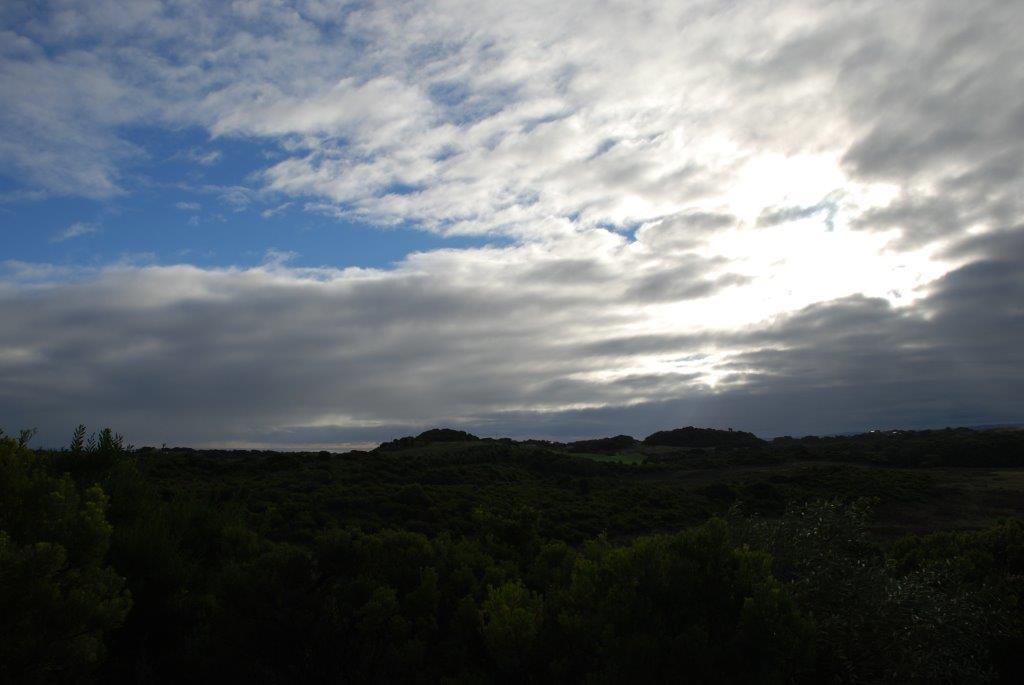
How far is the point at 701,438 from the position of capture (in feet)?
262

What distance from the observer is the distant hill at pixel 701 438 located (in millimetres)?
77312

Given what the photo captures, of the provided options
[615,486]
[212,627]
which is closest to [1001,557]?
[212,627]

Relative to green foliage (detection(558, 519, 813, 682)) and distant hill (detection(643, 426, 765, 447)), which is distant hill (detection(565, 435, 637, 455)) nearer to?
distant hill (detection(643, 426, 765, 447))

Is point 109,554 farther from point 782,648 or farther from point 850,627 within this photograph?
point 850,627

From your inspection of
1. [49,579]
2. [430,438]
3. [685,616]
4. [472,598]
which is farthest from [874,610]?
[430,438]

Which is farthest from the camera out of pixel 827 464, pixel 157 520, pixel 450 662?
pixel 827 464

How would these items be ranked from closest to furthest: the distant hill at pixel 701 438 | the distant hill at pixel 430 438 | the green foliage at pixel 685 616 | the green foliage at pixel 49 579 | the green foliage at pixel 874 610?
the green foliage at pixel 49 579, the green foliage at pixel 685 616, the green foliage at pixel 874 610, the distant hill at pixel 430 438, the distant hill at pixel 701 438

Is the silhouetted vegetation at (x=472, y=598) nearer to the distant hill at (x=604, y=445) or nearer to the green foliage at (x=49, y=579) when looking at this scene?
the green foliage at (x=49, y=579)

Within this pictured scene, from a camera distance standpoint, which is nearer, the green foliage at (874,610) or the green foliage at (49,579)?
the green foliage at (49,579)

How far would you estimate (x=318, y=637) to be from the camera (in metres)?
7.54

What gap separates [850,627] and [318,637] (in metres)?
5.81

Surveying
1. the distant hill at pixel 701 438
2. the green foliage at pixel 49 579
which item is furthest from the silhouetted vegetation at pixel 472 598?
the distant hill at pixel 701 438

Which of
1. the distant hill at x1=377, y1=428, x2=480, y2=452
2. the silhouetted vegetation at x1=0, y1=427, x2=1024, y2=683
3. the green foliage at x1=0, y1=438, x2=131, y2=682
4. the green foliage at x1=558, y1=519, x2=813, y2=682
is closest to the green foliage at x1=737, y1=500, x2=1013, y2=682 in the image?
the silhouetted vegetation at x1=0, y1=427, x2=1024, y2=683

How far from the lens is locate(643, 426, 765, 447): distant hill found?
7731cm
